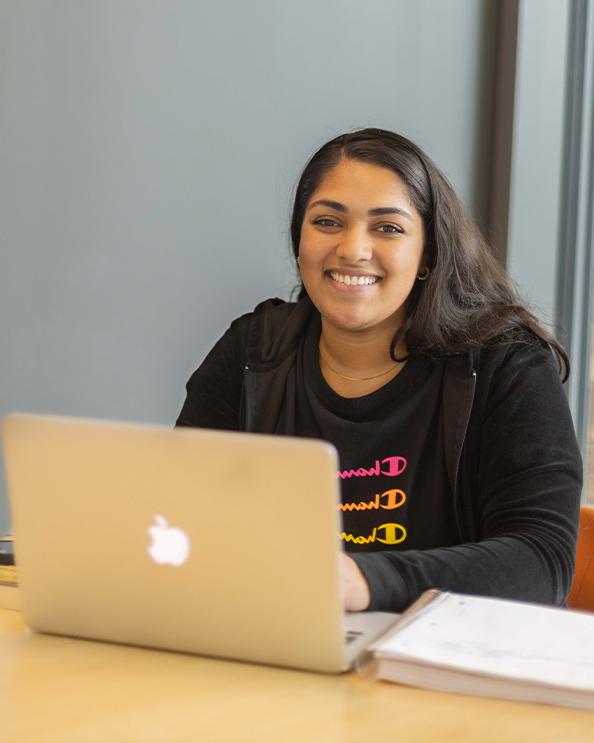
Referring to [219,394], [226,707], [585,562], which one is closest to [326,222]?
[219,394]

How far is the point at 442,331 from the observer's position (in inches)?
78.4

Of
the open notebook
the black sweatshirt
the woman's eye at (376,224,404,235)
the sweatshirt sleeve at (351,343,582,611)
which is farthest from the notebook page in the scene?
the woman's eye at (376,224,404,235)

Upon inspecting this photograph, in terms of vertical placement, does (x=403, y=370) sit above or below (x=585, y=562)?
above

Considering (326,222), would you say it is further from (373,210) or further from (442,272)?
(442,272)

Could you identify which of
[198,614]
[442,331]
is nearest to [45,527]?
[198,614]

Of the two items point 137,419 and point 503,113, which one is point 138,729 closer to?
point 137,419

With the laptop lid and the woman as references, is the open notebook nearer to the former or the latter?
the laptop lid

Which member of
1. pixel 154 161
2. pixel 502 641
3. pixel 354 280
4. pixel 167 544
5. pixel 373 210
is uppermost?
pixel 154 161

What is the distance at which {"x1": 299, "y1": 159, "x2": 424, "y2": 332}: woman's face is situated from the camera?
2.00 metres

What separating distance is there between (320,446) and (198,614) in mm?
241

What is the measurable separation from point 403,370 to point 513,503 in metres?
0.36

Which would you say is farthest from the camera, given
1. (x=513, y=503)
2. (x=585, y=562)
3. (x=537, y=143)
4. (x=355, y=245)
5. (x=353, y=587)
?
(x=537, y=143)

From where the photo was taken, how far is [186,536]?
3.70ft

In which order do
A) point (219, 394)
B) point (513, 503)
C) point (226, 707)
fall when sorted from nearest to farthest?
1. point (226, 707)
2. point (513, 503)
3. point (219, 394)
